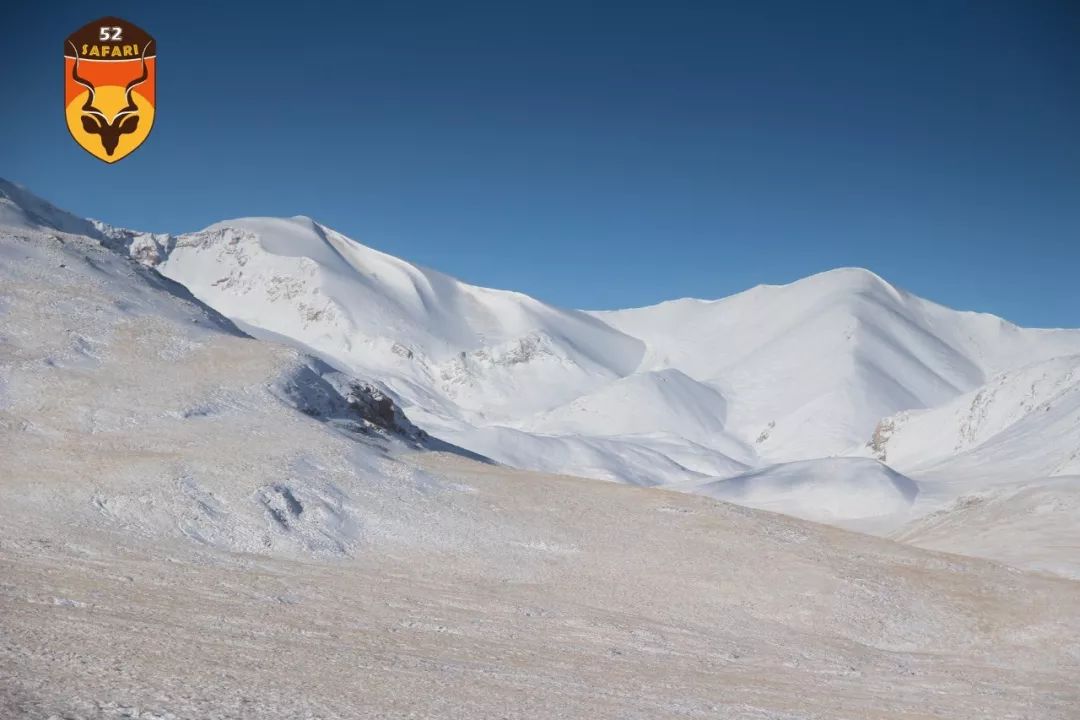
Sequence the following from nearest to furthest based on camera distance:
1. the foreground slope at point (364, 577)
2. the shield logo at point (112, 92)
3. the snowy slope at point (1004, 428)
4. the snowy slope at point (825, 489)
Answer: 1. the foreground slope at point (364, 577)
2. the shield logo at point (112, 92)
3. the snowy slope at point (1004, 428)
4. the snowy slope at point (825, 489)

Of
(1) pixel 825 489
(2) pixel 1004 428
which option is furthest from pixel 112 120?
(2) pixel 1004 428

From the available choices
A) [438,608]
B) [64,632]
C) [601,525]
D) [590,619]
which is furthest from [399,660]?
[601,525]

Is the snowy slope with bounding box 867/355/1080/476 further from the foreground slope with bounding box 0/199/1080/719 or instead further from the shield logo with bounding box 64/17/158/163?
the shield logo with bounding box 64/17/158/163

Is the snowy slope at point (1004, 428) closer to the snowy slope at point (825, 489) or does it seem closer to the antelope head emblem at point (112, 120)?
the snowy slope at point (825, 489)

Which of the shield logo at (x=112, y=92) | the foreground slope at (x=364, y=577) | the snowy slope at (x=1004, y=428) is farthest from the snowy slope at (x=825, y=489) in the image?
the shield logo at (x=112, y=92)

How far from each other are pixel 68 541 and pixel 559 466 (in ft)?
427

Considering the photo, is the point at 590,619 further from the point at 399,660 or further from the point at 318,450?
the point at 318,450

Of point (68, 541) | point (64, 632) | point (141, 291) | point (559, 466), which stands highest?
point (141, 291)

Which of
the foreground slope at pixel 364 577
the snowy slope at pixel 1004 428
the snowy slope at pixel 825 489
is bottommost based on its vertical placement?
the snowy slope at pixel 825 489

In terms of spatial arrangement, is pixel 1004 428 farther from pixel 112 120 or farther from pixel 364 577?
pixel 112 120

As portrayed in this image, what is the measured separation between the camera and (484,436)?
6585 inches

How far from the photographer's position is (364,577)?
25.8 m

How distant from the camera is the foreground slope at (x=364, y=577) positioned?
13.5 m

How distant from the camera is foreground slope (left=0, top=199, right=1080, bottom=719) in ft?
44.2
